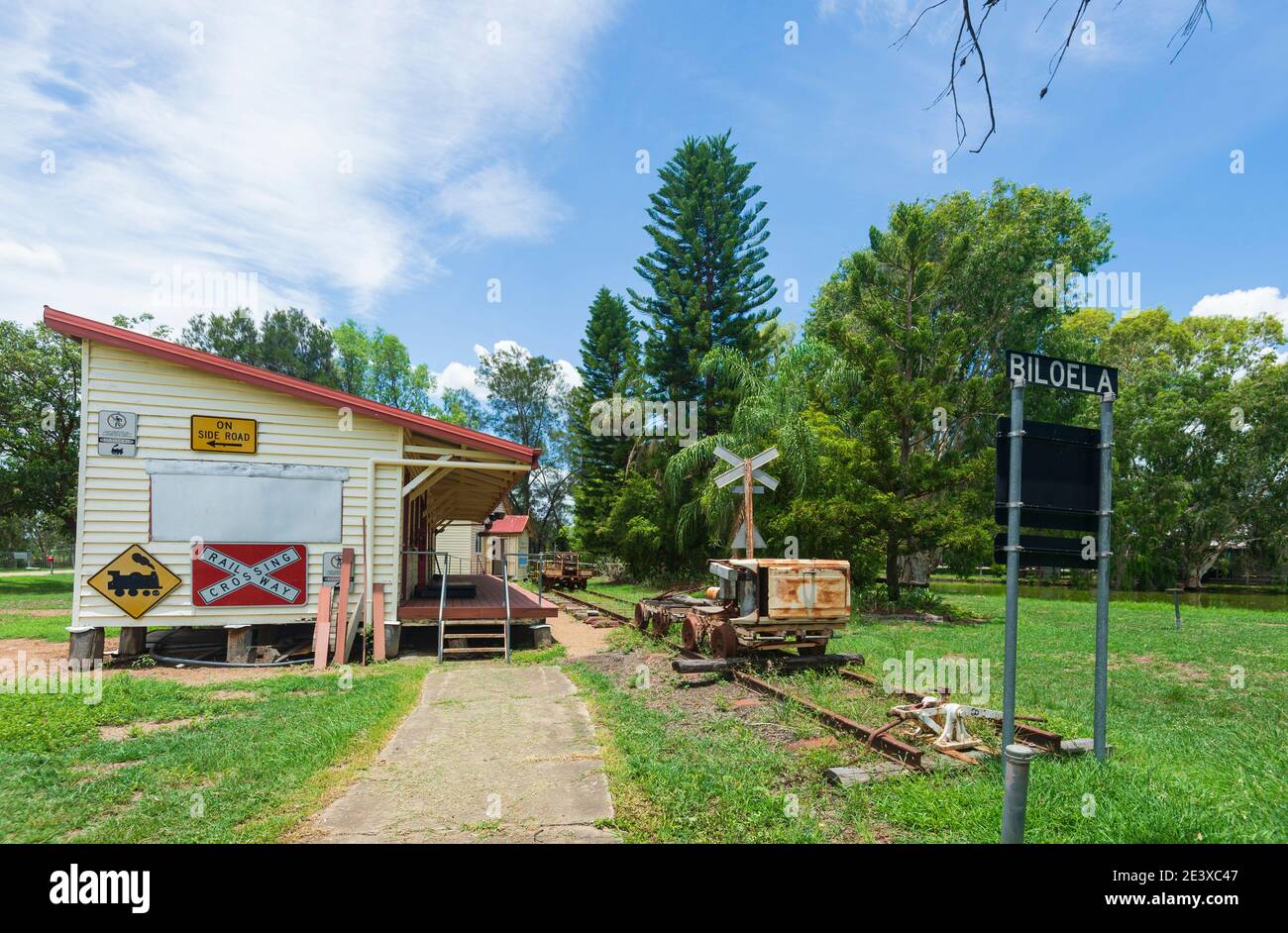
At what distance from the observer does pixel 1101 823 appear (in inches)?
157

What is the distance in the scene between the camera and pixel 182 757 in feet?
18.9

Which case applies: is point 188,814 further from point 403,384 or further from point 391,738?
point 403,384

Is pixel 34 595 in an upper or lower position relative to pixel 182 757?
lower

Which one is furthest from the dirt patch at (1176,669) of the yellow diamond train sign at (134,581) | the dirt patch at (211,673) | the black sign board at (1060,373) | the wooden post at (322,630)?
the yellow diamond train sign at (134,581)

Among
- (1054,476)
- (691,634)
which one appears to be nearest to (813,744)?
(1054,476)

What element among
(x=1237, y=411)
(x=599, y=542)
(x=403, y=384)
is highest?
(x=403, y=384)

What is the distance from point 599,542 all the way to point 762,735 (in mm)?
29472

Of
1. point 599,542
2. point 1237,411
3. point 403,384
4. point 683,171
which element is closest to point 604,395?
point 599,542

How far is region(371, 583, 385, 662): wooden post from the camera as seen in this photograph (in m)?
11.2

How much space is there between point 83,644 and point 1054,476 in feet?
40.4

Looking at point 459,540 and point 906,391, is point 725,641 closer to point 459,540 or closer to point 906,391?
point 906,391

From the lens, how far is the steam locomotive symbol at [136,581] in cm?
1052

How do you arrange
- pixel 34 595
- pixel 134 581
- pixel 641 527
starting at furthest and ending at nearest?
pixel 641 527
pixel 34 595
pixel 134 581
